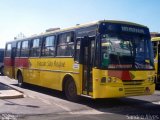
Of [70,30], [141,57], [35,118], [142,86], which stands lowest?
[35,118]

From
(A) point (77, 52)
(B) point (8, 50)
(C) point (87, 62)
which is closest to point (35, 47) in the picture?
(A) point (77, 52)

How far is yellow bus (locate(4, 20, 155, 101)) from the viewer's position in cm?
1138

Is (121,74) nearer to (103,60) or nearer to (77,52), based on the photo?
(103,60)

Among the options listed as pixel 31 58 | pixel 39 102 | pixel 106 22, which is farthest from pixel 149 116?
pixel 31 58

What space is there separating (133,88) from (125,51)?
4.31 feet

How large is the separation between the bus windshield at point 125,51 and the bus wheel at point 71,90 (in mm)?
2239

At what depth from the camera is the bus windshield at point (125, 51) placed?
1147 cm

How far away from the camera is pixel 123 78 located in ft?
38.0

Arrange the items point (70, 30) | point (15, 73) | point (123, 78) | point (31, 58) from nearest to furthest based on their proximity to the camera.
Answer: point (123, 78) < point (70, 30) < point (31, 58) < point (15, 73)

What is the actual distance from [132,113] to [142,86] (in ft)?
5.81

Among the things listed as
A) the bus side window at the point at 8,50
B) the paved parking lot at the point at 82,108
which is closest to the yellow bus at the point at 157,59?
the paved parking lot at the point at 82,108

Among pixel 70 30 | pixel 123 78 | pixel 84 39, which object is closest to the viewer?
pixel 123 78

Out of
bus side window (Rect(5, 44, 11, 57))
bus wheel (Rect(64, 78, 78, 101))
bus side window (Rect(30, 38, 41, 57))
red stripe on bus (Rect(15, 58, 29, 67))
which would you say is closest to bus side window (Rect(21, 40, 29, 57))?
red stripe on bus (Rect(15, 58, 29, 67))

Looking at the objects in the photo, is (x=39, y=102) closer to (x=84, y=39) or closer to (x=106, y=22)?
(x=84, y=39)
